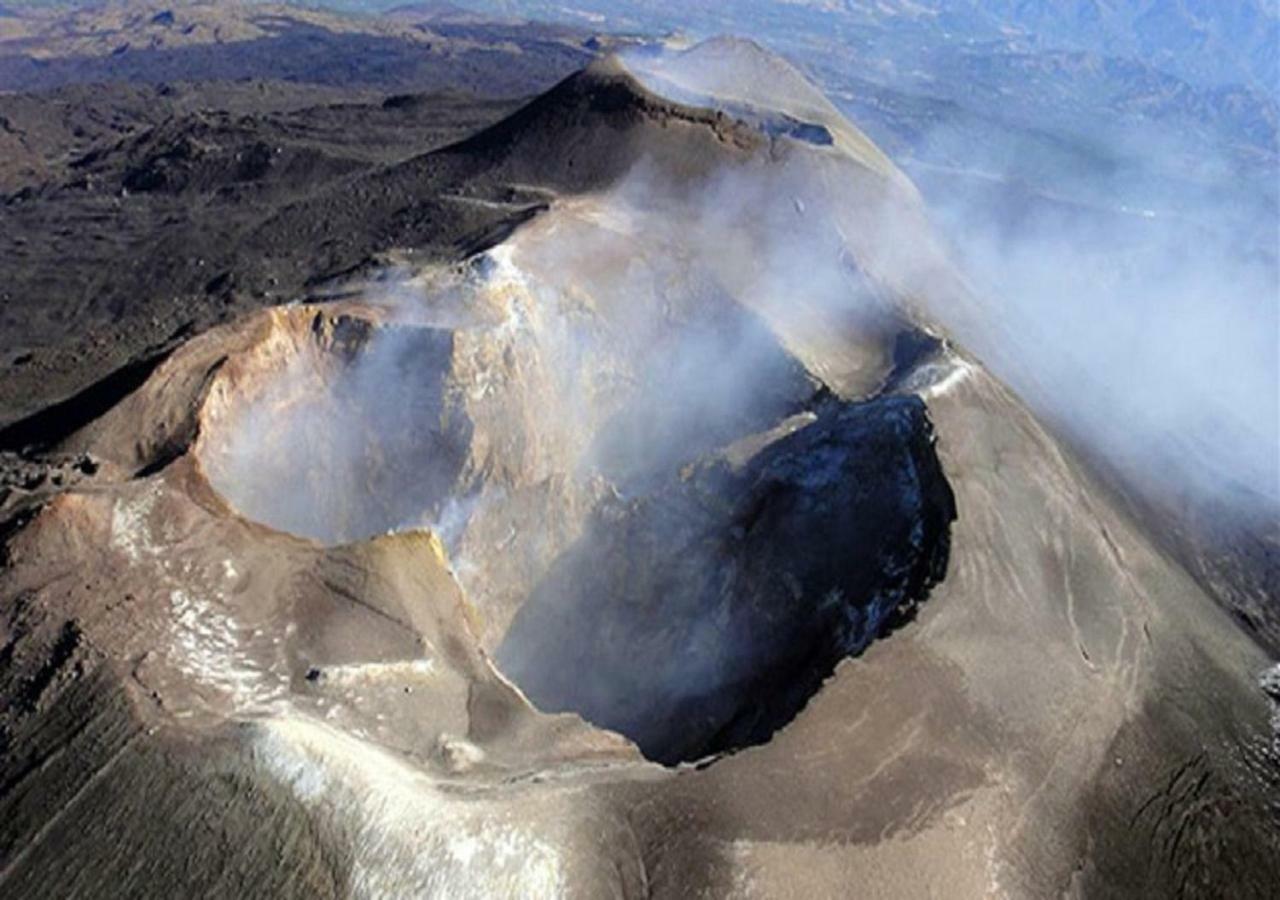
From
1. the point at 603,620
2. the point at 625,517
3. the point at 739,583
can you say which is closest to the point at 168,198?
the point at 625,517

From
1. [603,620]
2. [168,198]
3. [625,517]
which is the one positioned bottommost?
A: [168,198]

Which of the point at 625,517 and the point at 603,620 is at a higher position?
the point at 625,517

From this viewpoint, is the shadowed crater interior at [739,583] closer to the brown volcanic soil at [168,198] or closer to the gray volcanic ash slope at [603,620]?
the gray volcanic ash slope at [603,620]

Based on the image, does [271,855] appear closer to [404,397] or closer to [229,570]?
[229,570]

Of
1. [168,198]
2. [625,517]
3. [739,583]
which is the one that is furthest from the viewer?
[168,198]

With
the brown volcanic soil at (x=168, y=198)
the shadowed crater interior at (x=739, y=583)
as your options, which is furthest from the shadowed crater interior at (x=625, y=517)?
the brown volcanic soil at (x=168, y=198)

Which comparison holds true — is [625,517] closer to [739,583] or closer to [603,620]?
[603,620]

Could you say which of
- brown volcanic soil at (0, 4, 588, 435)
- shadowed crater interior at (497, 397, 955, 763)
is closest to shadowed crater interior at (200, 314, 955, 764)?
shadowed crater interior at (497, 397, 955, 763)

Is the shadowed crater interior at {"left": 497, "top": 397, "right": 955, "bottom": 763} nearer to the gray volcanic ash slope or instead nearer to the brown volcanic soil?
the gray volcanic ash slope

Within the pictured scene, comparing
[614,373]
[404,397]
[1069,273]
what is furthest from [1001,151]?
[404,397]
